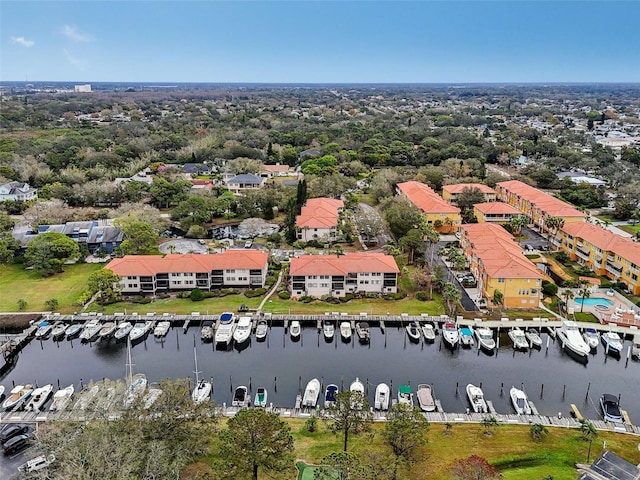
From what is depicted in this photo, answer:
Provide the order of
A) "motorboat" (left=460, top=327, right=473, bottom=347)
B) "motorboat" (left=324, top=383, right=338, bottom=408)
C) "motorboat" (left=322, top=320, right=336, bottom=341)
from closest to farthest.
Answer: "motorboat" (left=324, top=383, right=338, bottom=408) < "motorboat" (left=460, top=327, right=473, bottom=347) < "motorboat" (left=322, top=320, right=336, bottom=341)

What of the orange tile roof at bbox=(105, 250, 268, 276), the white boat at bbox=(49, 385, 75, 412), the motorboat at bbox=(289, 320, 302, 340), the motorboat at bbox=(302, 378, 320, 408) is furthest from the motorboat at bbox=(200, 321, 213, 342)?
the motorboat at bbox=(302, 378, 320, 408)

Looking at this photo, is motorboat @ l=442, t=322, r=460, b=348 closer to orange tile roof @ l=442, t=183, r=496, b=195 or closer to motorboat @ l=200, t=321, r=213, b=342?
motorboat @ l=200, t=321, r=213, b=342

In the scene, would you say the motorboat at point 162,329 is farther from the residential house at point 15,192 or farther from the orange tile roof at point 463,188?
the orange tile roof at point 463,188

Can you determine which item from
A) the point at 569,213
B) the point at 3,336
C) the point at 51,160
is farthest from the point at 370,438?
the point at 51,160

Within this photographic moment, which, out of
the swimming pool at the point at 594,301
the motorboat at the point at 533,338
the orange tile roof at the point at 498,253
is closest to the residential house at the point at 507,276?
the orange tile roof at the point at 498,253

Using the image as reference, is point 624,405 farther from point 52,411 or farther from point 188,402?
point 52,411

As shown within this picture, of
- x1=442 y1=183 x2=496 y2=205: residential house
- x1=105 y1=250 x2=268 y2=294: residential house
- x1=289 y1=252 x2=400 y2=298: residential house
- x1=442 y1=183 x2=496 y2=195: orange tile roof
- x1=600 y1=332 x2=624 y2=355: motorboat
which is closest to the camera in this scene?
x1=600 y1=332 x2=624 y2=355: motorboat

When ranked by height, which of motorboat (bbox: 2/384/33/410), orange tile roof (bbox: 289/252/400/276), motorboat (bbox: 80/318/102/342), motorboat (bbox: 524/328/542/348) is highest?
orange tile roof (bbox: 289/252/400/276)

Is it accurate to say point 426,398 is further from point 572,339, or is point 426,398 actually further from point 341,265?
point 341,265
